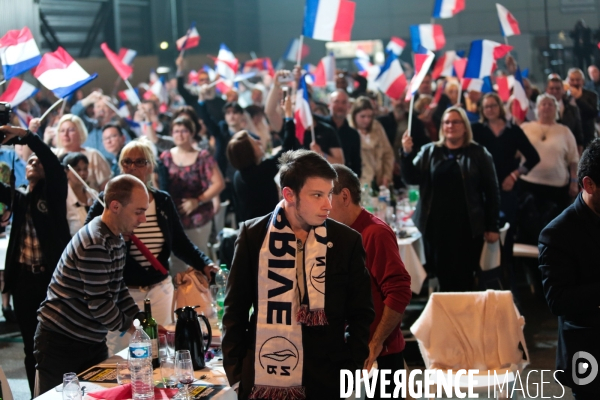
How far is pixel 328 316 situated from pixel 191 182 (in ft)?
15.4

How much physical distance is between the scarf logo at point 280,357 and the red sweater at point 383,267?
70 centimetres

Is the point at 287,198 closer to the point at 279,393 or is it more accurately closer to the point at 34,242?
the point at 279,393

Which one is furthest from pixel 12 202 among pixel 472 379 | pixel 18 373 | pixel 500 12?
pixel 500 12

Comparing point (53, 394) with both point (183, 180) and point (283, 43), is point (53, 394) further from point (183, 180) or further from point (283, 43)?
point (283, 43)

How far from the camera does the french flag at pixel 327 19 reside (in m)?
6.79

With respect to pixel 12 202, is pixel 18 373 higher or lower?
lower

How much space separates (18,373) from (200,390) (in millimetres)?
3352

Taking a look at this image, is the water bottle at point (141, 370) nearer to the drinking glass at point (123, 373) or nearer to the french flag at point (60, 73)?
the drinking glass at point (123, 373)

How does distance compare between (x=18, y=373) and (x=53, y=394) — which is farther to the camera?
(x=18, y=373)

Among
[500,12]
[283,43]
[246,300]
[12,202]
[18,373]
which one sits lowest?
[18,373]

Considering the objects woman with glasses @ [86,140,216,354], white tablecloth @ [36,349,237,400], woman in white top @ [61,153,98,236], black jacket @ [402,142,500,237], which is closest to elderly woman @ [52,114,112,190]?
woman in white top @ [61,153,98,236]

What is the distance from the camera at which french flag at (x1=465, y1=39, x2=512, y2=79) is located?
28.9 feet

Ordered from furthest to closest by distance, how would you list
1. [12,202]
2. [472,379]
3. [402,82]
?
1. [402,82]
2. [12,202]
3. [472,379]

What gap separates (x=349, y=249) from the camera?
304 cm
